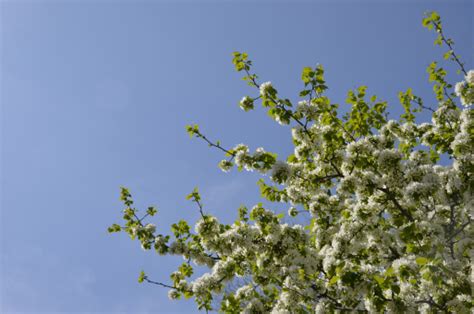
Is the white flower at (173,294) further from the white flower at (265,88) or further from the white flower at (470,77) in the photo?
the white flower at (470,77)

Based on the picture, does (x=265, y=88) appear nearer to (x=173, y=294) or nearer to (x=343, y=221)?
(x=343, y=221)

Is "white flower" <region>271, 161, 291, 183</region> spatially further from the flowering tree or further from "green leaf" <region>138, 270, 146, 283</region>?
"green leaf" <region>138, 270, 146, 283</region>

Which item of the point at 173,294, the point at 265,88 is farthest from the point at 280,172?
the point at 173,294

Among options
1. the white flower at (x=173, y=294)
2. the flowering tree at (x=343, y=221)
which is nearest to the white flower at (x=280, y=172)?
the flowering tree at (x=343, y=221)

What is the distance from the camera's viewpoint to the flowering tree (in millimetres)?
7332

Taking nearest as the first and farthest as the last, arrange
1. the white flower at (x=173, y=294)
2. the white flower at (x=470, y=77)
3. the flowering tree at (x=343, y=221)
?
the flowering tree at (x=343, y=221) < the white flower at (x=470, y=77) < the white flower at (x=173, y=294)

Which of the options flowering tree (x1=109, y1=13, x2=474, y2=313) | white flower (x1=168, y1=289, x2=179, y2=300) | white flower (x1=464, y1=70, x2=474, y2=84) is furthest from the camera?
white flower (x1=168, y1=289, x2=179, y2=300)

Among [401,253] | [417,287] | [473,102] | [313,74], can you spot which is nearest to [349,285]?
[417,287]

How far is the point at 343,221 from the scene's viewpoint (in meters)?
9.69

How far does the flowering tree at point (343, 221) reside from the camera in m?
7.33

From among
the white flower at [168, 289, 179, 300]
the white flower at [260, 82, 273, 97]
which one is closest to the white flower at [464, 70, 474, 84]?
the white flower at [260, 82, 273, 97]

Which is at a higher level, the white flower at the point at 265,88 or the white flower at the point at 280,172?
the white flower at the point at 265,88

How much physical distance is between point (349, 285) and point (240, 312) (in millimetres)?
3422

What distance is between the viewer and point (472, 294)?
21.7 feet
